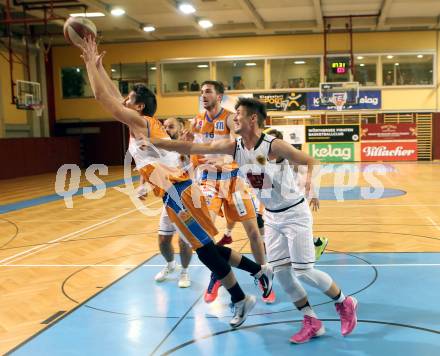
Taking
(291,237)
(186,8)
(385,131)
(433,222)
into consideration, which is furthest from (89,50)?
(385,131)

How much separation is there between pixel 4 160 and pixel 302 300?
59.9 feet

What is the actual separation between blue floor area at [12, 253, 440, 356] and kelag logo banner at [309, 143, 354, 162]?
56.9 ft

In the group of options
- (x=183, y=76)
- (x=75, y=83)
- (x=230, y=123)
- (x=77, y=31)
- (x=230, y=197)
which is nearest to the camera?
(x=77, y=31)

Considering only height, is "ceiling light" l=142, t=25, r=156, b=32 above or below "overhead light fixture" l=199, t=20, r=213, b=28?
above

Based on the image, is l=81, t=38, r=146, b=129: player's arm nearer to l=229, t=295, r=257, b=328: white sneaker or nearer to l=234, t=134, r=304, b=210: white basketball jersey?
l=234, t=134, r=304, b=210: white basketball jersey

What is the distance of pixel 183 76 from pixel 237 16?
5033mm

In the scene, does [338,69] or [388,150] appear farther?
[388,150]

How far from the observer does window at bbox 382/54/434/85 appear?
23.4 m

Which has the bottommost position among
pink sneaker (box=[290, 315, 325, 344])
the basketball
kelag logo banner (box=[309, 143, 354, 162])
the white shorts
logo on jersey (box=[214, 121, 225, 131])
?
pink sneaker (box=[290, 315, 325, 344])

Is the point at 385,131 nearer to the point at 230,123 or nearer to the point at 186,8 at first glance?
the point at 186,8

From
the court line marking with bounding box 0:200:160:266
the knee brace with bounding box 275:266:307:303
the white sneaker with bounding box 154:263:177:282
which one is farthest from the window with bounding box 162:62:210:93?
the knee brace with bounding box 275:266:307:303

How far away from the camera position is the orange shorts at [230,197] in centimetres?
489

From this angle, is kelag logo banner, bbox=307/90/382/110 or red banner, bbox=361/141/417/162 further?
kelag logo banner, bbox=307/90/382/110

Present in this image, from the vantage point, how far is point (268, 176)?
377 cm
